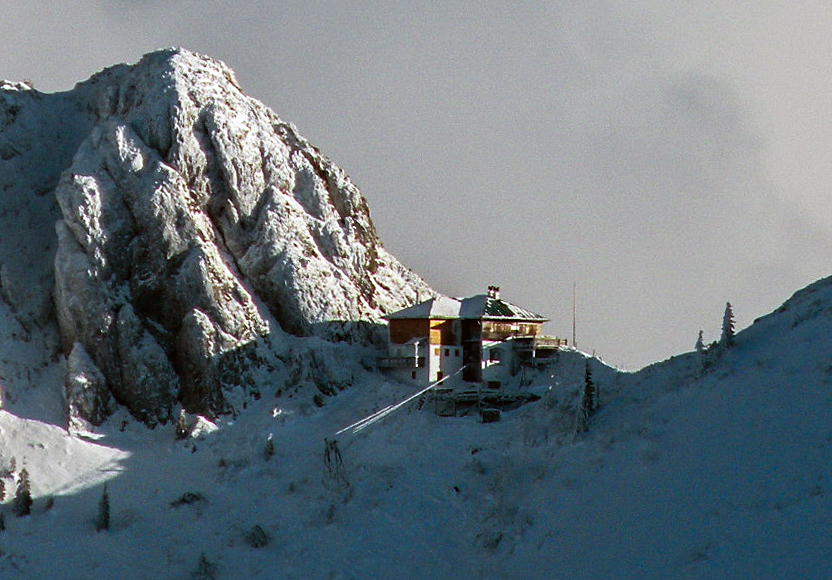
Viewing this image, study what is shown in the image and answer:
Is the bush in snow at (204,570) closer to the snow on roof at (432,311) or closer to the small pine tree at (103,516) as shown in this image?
the small pine tree at (103,516)

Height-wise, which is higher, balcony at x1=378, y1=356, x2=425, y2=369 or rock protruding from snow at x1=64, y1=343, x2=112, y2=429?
balcony at x1=378, y1=356, x2=425, y2=369

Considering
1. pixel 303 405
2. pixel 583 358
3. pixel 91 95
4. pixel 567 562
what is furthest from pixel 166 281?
pixel 567 562

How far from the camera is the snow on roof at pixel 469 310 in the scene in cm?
7256

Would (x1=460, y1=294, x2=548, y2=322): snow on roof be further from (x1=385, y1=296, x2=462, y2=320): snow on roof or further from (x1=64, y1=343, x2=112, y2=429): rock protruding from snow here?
(x1=64, y1=343, x2=112, y2=429): rock protruding from snow

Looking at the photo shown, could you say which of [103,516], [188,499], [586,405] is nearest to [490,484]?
[586,405]

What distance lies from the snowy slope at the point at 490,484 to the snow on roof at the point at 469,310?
24.2ft

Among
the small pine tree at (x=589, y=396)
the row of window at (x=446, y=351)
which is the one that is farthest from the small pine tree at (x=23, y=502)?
the small pine tree at (x=589, y=396)

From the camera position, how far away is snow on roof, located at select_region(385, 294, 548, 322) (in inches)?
2857

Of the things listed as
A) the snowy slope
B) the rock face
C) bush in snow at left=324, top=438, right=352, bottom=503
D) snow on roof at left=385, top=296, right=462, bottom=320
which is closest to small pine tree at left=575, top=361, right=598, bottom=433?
the snowy slope

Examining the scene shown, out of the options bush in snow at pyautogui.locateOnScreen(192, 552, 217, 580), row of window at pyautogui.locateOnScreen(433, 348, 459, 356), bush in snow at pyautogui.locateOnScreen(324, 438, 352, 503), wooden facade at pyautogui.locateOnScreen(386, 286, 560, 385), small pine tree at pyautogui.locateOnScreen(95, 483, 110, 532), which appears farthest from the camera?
row of window at pyautogui.locateOnScreen(433, 348, 459, 356)

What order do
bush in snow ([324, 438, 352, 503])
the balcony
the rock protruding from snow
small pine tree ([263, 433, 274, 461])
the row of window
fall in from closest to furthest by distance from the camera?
bush in snow ([324, 438, 352, 503]) < small pine tree ([263, 433, 274, 461]) < the rock protruding from snow < the balcony < the row of window

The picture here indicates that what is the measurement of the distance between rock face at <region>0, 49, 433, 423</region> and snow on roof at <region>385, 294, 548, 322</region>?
16.7ft

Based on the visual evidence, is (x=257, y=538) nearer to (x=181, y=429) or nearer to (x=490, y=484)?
(x=490, y=484)

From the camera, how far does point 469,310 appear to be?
74.2 meters
